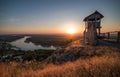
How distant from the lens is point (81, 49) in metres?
13.4

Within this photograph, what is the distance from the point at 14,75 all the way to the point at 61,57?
8532 millimetres

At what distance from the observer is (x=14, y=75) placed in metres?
4.93

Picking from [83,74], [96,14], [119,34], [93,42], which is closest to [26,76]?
[83,74]

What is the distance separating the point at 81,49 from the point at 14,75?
366 inches

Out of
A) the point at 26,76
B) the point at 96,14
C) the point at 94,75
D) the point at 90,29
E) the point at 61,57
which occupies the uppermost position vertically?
the point at 96,14

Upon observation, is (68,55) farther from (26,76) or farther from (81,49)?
(26,76)

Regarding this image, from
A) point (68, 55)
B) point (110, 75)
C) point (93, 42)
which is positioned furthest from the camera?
point (93, 42)

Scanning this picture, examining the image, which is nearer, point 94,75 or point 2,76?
point 94,75

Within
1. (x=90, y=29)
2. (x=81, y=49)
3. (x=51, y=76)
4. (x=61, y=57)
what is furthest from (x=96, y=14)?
(x=51, y=76)

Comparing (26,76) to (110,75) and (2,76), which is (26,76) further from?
(110,75)

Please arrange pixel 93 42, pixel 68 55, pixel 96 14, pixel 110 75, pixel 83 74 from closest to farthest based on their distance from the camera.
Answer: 1. pixel 110 75
2. pixel 83 74
3. pixel 68 55
4. pixel 93 42
5. pixel 96 14

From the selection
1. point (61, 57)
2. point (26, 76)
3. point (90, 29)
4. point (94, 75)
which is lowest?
point (61, 57)

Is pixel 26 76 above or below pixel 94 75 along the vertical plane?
below

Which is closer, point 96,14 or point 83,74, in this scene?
point 83,74
